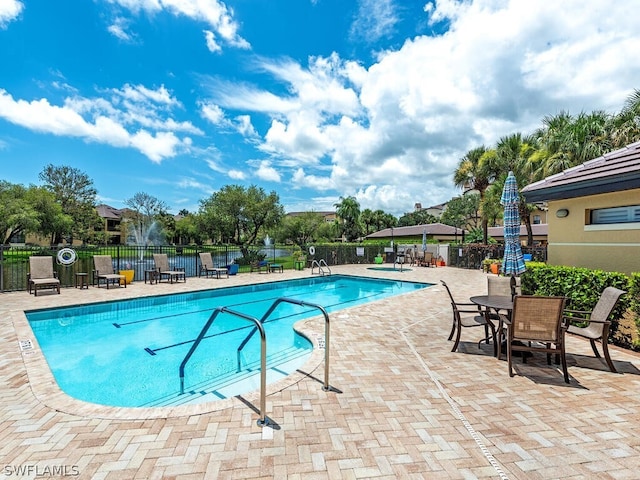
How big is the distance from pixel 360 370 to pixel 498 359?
2.06 m

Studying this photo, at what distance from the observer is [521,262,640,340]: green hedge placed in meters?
4.99

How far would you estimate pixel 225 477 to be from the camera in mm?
2289

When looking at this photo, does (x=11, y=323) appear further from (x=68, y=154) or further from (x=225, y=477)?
(x=68, y=154)

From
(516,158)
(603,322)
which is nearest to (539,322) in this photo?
(603,322)

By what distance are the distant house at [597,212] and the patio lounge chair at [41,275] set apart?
45.3ft

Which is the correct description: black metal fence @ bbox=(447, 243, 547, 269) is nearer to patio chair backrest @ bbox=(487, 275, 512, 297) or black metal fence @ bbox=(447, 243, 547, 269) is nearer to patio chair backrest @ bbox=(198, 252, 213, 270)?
patio chair backrest @ bbox=(487, 275, 512, 297)

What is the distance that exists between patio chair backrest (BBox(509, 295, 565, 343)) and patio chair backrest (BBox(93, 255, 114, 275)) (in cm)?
1291

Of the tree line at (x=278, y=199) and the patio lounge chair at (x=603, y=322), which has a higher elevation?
the tree line at (x=278, y=199)

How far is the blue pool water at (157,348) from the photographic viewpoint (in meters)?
4.80

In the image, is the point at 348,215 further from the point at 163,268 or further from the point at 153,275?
the point at 153,275

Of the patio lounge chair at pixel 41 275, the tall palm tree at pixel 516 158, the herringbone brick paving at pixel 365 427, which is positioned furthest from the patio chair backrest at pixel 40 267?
the tall palm tree at pixel 516 158

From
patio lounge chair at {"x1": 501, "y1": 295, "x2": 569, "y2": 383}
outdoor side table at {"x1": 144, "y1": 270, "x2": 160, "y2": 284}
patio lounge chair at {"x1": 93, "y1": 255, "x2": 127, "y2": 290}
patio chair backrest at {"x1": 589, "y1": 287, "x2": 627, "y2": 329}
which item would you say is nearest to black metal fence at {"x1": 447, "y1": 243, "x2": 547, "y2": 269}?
patio chair backrest at {"x1": 589, "y1": 287, "x2": 627, "y2": 329}

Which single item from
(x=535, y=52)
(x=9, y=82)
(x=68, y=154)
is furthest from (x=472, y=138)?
(x=68, y=154)

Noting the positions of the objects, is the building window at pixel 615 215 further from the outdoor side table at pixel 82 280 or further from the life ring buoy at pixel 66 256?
the life ring buoy at pixel 66 256
